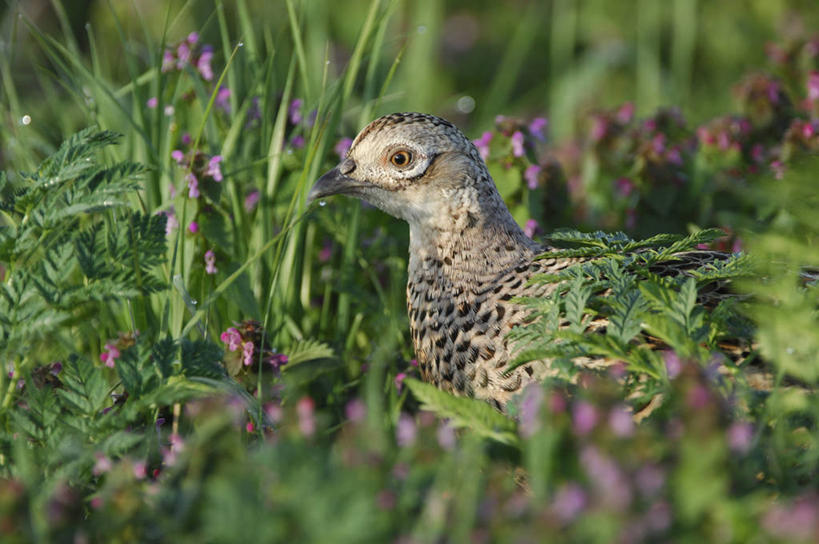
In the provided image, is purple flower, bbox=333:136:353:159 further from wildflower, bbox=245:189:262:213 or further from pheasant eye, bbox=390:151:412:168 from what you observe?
pheasant eye, bbox=390:151:412:168

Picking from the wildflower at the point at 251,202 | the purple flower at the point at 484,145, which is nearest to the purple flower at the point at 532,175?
the purple flower at the point at 484,145

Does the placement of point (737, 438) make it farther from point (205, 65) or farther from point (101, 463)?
point (205, 65)

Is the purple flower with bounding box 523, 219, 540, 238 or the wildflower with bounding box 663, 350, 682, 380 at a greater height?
the wildflower with bounding box 663, 350, 682, 380

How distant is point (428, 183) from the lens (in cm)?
319

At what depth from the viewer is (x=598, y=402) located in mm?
1711

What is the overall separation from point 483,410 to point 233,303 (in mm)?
1334

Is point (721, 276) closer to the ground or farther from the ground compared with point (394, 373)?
farther from the ground

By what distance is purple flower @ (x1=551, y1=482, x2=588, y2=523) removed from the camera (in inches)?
60.9

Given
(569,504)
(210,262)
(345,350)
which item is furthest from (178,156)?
(569,504)

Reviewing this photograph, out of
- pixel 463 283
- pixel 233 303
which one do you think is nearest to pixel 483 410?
pixel 463 283

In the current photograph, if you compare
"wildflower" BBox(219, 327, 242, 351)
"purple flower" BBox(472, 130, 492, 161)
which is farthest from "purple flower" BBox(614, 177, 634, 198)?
Answer: "wildflower" BBox(219, 327, 242, 351)

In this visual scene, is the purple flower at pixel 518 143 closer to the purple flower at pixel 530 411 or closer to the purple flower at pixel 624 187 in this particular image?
the purple flower at pixel 624 187

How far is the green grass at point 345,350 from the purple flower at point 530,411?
0.01m

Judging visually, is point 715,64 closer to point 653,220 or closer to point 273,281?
point 653,220
